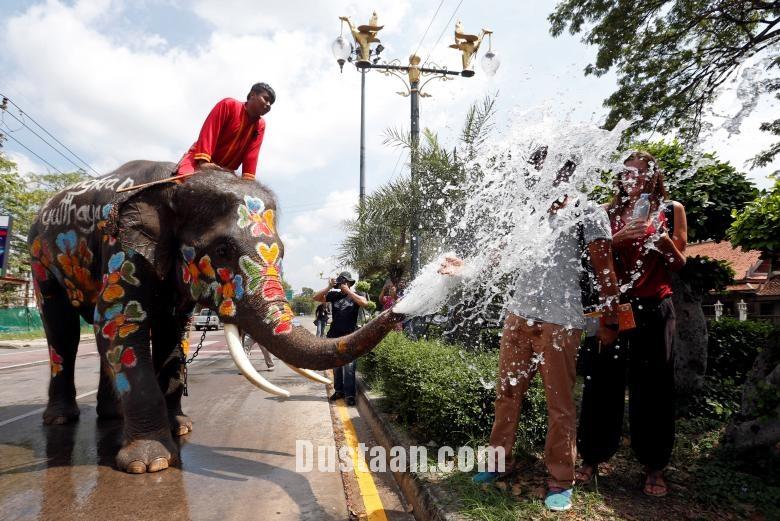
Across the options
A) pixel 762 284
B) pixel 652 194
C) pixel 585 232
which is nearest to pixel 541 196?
pixel 585 232

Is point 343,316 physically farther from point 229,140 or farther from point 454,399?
point 454,399

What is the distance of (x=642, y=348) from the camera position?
3027 millimetres

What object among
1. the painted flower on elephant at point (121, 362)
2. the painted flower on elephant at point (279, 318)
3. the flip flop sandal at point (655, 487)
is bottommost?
the flip flop sandal at point (655, 487)

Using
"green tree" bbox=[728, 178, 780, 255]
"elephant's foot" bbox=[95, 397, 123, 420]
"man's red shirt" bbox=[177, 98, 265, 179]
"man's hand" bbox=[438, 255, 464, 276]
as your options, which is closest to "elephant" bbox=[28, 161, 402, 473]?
"man's red shirt" bbox=[177, 98, 265, 179]

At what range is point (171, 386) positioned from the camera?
4965 millimetres

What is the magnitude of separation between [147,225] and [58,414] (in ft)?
8.55

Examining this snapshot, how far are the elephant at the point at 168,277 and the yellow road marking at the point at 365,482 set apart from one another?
85 centimetres

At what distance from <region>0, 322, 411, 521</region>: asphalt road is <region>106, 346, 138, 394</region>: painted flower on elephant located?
62 cm

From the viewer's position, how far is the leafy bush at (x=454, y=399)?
3621mm

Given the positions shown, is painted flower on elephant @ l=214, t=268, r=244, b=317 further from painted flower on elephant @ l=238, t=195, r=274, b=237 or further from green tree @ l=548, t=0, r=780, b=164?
green tree @ l=548, t=0, r=780, b=164

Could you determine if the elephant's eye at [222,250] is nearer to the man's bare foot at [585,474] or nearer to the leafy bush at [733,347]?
the man's bare foot at [585,474]

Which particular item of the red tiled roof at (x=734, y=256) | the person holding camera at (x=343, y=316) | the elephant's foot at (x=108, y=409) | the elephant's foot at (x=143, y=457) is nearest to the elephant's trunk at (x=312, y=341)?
the elephant's foot at (x=143, y=457)

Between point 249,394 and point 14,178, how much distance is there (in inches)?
1135

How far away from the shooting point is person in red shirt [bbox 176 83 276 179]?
440 cm
